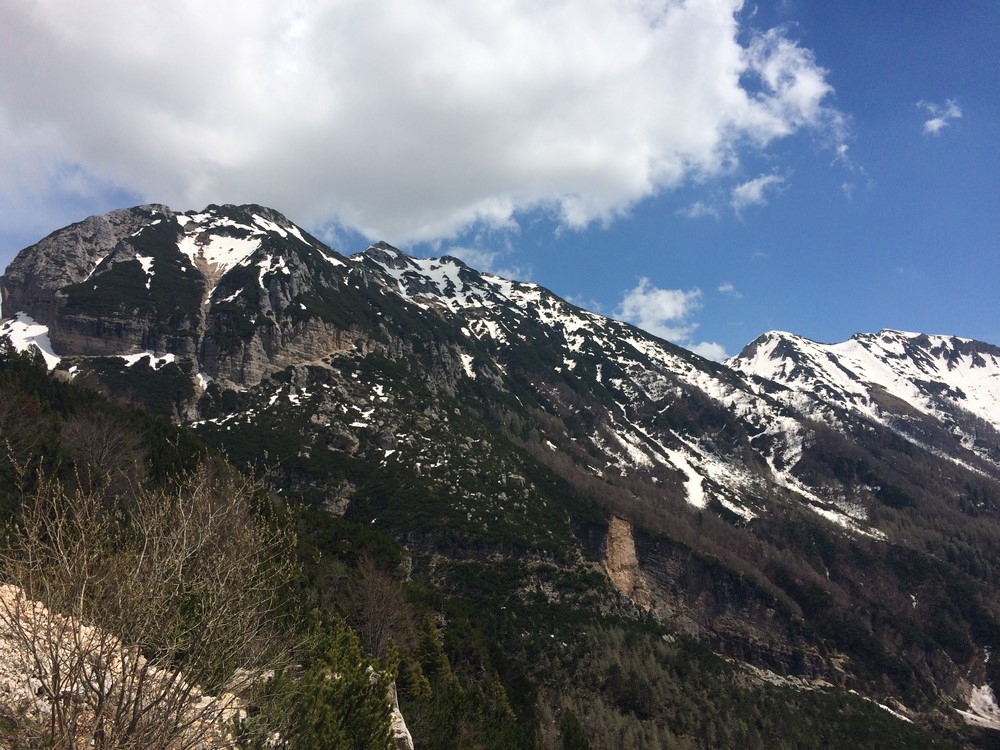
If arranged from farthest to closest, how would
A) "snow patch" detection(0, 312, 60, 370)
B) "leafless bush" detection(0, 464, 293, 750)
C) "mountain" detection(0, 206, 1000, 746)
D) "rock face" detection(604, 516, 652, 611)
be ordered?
"snow patch" detection(0, 312, 60, 370)
"rock face" detection(604, 516, 652, 611)
"mountain" detection(0, 206, 1000, 746)
"leafless bush" detection(0, 464, 293, 750)

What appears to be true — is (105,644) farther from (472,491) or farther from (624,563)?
(624,563)

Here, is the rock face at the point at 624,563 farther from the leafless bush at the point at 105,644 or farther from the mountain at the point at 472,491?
the leafless bush at the point at 105,644

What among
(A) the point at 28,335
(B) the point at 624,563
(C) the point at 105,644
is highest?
(A) the point at 28,335

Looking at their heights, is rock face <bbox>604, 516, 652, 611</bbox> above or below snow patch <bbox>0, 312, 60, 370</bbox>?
below

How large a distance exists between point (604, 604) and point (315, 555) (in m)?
72.1

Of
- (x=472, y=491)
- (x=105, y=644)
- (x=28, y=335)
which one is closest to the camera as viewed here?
(x=105, y=644)

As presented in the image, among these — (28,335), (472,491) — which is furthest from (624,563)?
(28,335)

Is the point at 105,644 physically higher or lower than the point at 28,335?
lower

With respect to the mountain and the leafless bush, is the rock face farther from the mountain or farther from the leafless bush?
the leafless bush

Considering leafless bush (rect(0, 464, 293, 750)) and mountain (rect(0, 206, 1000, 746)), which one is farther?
mountain (rect(0, 206, 1000, 746))

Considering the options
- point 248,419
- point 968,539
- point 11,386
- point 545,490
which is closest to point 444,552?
point 545,490

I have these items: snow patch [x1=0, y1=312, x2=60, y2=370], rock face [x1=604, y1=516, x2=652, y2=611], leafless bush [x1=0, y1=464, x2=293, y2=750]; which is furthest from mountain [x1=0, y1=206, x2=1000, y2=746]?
leafless bush [x1=0, y1=464, x2=293, y2=750]

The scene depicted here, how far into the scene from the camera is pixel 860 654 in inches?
4899

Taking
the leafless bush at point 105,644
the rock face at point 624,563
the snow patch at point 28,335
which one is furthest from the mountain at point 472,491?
the leafless bush at point 105,644
